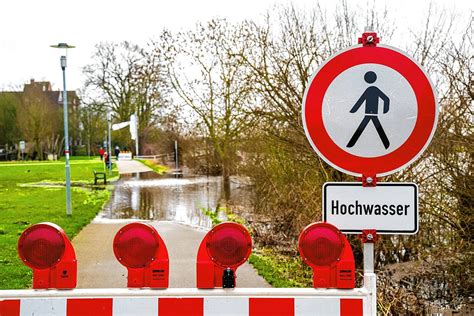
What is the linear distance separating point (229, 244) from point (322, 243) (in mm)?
393

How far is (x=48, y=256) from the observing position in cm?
269

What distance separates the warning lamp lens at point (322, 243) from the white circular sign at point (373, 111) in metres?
0.49

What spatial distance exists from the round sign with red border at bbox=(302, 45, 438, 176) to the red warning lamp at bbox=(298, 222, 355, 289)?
419 mm

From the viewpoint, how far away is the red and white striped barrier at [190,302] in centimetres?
262

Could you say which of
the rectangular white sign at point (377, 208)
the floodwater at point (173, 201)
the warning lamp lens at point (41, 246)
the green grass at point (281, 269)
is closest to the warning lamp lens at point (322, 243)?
the rectangular white sign at point (377, 208)

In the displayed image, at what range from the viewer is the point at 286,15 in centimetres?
1107

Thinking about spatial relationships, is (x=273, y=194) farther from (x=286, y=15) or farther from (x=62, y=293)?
(x=62, y=293)

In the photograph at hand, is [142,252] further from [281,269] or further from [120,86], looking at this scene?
[120,86]

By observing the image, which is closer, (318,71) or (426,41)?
(318,71)

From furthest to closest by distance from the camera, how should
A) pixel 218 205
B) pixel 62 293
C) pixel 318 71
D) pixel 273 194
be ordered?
pixel 218 205
pixel 273 194
pixel 318 71
pixel 62 293

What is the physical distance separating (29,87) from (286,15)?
61267 mm

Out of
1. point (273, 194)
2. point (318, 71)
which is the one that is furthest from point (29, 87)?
point (318, 71)

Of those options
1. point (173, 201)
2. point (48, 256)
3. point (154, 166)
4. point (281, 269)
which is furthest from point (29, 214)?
point (154, 166)

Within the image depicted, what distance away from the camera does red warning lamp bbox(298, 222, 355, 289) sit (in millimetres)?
2631
